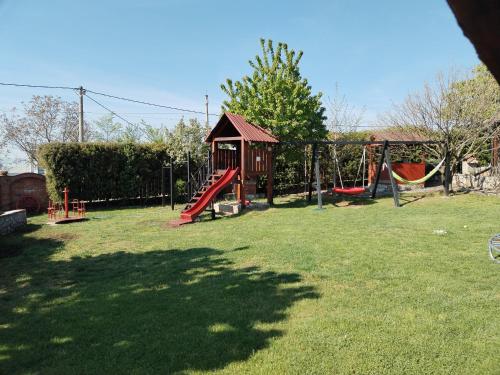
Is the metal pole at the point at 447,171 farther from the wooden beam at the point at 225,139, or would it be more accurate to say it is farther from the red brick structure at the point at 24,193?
the red brick structure at the point at 24,193

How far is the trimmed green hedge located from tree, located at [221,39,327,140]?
15.6 ft

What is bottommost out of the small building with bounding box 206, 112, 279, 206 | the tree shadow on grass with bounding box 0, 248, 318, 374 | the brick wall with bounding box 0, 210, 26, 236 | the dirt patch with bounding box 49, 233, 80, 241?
the tree shadow on grass with bounding box 0, 248, 318, 374

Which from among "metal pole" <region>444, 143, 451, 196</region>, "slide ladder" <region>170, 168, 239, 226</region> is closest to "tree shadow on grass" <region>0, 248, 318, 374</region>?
"slide ladder" <region>170, 168, 239, 226</region>

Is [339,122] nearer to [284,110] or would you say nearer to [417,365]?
[284,110]

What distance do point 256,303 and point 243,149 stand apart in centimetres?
928

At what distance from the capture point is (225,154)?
1540cm

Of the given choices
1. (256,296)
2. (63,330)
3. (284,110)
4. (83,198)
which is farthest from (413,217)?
(83,198)

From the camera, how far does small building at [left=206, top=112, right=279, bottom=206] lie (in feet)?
44.9

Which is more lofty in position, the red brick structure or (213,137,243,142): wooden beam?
(213,137,243,142): wooden beam

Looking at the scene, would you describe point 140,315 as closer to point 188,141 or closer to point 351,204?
point 351,204

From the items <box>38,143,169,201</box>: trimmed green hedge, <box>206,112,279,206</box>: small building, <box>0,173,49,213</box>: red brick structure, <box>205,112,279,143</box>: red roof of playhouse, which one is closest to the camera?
<box>205,112,279,143</box>: red roof of playhouse

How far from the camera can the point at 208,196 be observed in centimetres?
1274

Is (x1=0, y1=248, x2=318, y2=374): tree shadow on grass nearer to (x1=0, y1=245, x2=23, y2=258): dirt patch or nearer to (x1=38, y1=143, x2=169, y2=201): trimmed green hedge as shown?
(x1=0, y1=245, x2=23, y2=258): dirt patch

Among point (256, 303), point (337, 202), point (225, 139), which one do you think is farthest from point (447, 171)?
point (256, 303)
